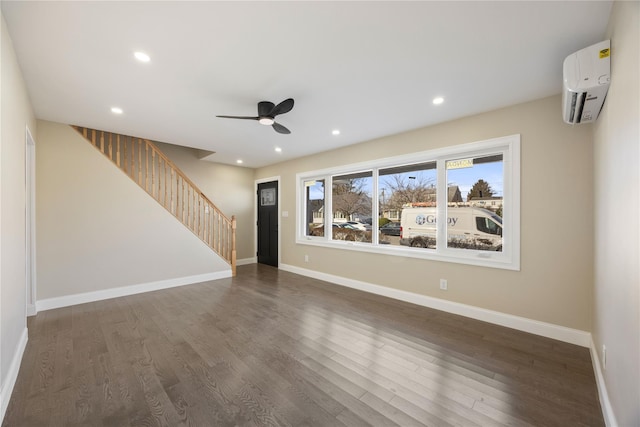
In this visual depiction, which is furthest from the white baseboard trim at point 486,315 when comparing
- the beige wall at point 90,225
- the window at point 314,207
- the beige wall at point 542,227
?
the beige wall at point 90,225

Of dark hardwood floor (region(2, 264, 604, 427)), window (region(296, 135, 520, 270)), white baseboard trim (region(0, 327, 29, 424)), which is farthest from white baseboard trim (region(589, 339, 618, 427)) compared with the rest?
white baseboard trim (region(0, 327, 29, 424))

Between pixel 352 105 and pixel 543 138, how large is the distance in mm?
2158

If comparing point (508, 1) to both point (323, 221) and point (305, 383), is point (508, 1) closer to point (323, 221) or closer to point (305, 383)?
point (305, 383)

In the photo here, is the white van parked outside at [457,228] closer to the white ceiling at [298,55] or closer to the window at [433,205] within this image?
the window at [433,205]

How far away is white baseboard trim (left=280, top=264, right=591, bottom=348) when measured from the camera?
2.70 metres

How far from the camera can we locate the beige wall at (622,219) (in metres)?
1.23

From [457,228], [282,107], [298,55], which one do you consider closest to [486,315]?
[457,228]

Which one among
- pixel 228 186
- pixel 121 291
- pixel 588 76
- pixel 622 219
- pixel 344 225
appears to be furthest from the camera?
pixel 228 186

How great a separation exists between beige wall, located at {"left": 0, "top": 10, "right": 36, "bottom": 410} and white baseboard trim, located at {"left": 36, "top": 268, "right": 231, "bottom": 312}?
1.37 metres

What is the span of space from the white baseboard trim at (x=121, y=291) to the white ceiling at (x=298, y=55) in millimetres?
2634

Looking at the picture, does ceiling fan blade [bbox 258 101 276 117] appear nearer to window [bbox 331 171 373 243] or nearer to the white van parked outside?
window [bbox 331 171 373 243]

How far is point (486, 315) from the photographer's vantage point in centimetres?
325

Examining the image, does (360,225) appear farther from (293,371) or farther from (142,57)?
(142,57)

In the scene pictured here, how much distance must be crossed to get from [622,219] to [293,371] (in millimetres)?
2471
